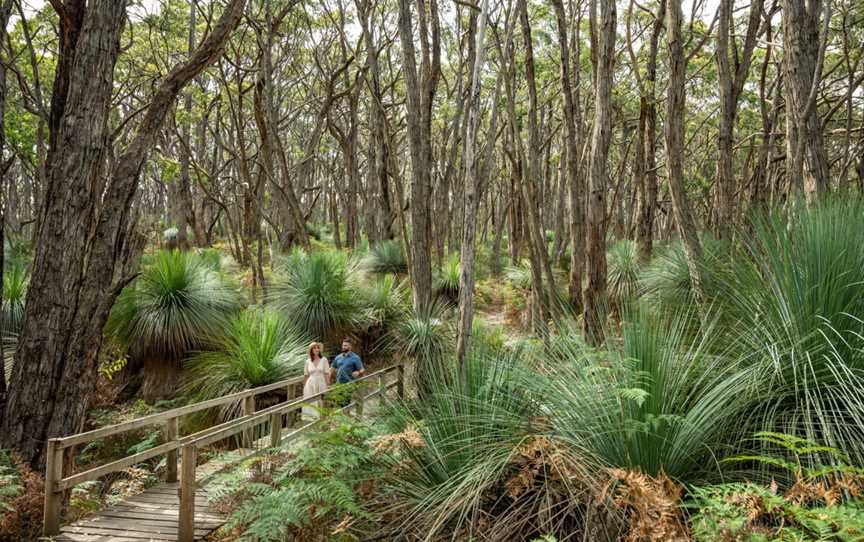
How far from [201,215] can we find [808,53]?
24648 millimetres

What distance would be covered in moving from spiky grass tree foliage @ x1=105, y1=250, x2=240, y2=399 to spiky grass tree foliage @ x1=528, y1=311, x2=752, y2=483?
32.2 feet

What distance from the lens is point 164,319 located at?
38.8 ft

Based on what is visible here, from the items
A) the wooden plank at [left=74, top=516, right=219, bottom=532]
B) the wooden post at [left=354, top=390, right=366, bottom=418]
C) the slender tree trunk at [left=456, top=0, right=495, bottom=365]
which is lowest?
the wooden plank at [left=74, top=516, right=219, bottom=532]

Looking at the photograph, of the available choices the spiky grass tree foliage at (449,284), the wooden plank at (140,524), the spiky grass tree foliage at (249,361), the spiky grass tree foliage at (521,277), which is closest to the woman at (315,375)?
the spiky grass tree foliage at (249,361)

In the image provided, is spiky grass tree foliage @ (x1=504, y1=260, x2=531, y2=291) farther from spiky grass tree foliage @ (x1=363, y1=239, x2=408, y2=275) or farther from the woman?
the woman

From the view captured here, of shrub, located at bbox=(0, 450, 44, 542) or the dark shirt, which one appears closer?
shrub, located at bbox=(0, 450, 44, 542)

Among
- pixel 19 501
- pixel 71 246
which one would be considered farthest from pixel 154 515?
pixel 71 246

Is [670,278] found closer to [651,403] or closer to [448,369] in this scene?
[448,369]

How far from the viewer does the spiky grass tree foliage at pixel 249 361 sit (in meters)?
9.88

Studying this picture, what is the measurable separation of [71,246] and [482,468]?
4.83 m

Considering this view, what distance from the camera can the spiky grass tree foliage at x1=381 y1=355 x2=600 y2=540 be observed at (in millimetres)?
3133

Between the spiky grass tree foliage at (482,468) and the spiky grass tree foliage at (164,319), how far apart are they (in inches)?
343

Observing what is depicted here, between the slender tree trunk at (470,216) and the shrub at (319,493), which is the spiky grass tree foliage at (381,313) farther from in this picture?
the shrub at (319,493)

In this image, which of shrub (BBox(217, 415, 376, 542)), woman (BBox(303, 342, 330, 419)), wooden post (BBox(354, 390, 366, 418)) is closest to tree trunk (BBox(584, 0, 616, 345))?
wooden post (BBox(354, 390, 366, 418))
